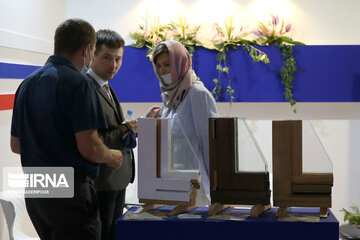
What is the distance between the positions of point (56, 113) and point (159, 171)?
47cm

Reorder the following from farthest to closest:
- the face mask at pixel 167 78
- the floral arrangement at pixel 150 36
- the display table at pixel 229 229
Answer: the floral arrangement at pixel 150 36, the face mask at pixel 167 78, the display table at pixel 229 229

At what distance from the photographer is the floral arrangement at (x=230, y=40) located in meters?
4.29

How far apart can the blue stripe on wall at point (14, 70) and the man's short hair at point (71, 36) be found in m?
1.70

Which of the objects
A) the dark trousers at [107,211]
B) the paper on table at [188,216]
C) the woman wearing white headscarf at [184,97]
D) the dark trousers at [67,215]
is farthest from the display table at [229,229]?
the woman wearing white headscarf at [184,97]

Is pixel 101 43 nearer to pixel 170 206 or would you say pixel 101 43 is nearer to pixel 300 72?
pixel 170 206

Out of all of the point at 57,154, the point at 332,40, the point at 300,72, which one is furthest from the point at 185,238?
the point at 332,40

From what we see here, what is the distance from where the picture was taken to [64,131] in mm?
1869

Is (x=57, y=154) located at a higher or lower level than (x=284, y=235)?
higher

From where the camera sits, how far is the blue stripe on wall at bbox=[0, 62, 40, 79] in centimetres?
350

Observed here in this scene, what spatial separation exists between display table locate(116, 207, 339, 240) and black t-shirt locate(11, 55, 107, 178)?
323 mm

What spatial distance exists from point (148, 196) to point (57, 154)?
0.41 meters

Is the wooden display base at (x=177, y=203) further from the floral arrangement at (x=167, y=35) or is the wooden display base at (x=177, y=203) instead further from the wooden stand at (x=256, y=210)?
the floral arrangement at (x=167, y=35)

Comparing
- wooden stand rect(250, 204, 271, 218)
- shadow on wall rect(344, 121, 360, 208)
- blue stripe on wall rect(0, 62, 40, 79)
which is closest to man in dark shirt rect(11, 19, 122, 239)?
wooden stand rect(250, 204, 271, 218)

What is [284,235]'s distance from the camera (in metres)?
1.83
